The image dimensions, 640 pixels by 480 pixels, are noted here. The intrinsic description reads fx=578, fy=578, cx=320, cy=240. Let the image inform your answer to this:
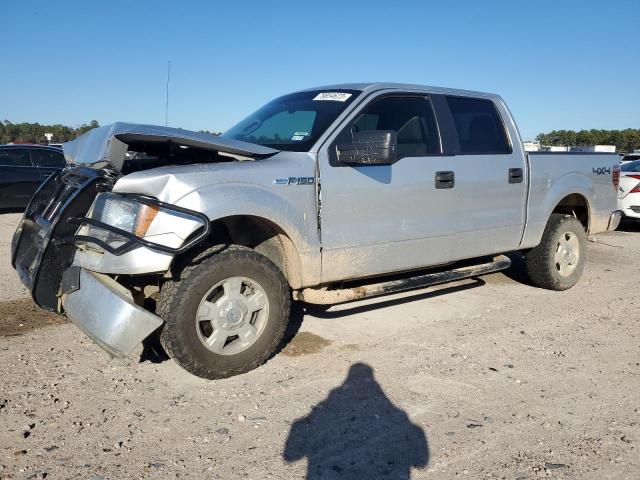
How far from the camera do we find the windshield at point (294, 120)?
4.38 m

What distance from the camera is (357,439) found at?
307cm

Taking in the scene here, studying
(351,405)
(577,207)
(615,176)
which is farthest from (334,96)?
(615,176)

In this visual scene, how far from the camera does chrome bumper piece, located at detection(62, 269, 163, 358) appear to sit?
3.25 meters

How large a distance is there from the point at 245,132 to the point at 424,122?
5.10 ft

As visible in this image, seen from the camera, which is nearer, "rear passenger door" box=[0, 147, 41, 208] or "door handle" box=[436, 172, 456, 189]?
"door handle" box=[436, 172, 456, 189]

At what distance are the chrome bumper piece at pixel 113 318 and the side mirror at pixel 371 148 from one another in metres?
1.76

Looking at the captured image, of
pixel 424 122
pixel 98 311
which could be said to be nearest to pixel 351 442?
pixel 98 311

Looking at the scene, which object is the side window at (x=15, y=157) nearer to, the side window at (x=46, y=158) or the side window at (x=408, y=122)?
the side window at (x=46, y=158)

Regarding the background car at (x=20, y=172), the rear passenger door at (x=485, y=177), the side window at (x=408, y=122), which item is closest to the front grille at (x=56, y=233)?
the side window at (x=408, y=122)

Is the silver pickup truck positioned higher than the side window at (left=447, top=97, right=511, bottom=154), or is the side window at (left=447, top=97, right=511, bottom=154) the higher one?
the side window at (left=447, top=97, right=511, bottom=154)

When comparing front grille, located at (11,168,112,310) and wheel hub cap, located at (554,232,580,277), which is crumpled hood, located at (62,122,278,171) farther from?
wheel hub cap, located at (554,232,580,277)

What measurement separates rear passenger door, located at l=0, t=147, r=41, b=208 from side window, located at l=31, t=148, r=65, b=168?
15cm

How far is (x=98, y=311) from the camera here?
130 inches

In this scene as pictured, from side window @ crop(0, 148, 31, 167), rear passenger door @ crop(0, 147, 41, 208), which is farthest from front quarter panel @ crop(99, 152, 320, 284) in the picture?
side window @ crop(0, 148, 31, 167)
